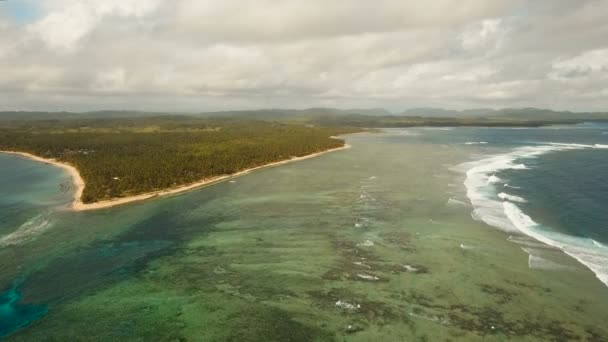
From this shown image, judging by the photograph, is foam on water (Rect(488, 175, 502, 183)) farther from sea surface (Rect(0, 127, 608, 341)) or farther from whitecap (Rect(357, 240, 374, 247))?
whitecap (Rect(357, 240, 374, 247))

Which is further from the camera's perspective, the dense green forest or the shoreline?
the dense green forest

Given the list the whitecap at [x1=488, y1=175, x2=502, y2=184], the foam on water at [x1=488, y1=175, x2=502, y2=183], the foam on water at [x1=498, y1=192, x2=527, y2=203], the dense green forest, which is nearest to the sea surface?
the foam on water at [x1=498, y1=192, x2=527, y2=203]

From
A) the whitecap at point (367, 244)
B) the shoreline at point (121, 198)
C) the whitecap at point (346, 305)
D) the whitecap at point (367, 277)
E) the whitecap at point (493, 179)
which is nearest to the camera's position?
the whitecap at point (346, 305)

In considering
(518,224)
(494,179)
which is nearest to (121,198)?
(518,224)

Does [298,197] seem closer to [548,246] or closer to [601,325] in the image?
[548,246]

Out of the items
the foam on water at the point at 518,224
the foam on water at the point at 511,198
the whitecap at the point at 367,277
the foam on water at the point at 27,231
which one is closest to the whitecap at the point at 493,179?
the foam on water at the point at 518,224

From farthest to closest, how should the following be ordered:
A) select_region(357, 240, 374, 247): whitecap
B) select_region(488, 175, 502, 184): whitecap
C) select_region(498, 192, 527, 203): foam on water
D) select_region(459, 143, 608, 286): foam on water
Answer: select_region(488, 175, 502, 184): whitecap → select_region(498, 192, 527, 203): foam on water → select_region(357, 240, 374, 247): whitecap → select_region(459, 143, 608, 286): foam on water

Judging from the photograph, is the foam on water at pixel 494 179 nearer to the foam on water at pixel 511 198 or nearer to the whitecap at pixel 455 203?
the foam on water at pixel 511 198

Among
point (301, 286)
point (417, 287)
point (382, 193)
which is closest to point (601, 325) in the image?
point (417, 287)

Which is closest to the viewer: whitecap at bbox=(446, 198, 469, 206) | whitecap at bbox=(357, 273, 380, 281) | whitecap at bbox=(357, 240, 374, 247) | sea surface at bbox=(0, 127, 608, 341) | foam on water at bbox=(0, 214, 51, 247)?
sea surface at bbox=(0, 127, 608, 341)
